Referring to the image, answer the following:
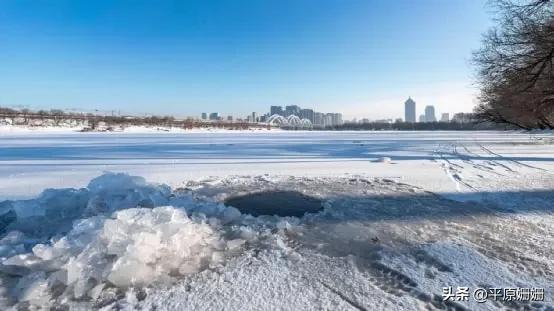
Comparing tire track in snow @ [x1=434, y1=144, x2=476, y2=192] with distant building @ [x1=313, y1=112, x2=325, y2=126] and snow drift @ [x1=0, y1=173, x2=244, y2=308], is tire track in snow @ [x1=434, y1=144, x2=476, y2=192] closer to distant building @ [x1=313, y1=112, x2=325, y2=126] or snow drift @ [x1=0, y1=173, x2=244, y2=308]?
snow drift @ [x1=0, y1=173, x2=244, y2=308]

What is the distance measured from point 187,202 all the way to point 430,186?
4.89 meters

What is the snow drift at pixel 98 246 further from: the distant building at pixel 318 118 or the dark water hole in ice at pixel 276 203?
the distant building at pixel 318 118

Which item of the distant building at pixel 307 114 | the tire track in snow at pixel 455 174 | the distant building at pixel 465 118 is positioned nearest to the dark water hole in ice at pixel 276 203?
the tire track in snow at pixel 455 174

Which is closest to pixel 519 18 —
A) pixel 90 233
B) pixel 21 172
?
pixel 90 233

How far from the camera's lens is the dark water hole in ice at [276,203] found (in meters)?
5.03

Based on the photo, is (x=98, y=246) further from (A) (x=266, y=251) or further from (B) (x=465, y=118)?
(B) (x=465, y=118)

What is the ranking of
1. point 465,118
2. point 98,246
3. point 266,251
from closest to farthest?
point 98,246 < point 266,251 < point 465,118

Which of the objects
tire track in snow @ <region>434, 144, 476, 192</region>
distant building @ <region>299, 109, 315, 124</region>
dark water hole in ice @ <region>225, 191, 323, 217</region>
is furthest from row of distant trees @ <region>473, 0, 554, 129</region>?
distant building @ <region>299, 109, 315, 124</region>

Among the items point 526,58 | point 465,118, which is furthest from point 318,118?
point 526,58

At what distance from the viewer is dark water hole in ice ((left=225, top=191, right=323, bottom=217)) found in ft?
16.5

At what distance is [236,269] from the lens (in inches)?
122

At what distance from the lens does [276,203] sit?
5500mm

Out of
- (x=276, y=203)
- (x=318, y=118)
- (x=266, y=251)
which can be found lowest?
(x=266, y=251)

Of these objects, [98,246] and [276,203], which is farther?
[276,203]
